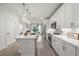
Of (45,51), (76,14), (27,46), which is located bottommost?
(45,51)

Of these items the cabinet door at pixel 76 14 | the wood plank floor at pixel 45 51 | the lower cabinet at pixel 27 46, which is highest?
the cabinet door at pixel 76 14

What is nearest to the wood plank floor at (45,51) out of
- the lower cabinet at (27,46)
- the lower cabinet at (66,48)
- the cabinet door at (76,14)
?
the lower cabinet at (27,46)

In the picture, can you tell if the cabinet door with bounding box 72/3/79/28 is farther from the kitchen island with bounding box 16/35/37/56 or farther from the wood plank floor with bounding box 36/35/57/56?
the wood plank floor with bounding box 36/35/57/56

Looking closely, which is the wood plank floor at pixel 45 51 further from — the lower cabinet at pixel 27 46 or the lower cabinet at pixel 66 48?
the lower cabinet at pixel 66 48

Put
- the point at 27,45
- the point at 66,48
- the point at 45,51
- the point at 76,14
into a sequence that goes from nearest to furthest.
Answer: the point at 66,48, the point at 76,14, the point at 27,45, the point at 45,51

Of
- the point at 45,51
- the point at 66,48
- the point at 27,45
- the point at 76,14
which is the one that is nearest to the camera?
the point at 66,48

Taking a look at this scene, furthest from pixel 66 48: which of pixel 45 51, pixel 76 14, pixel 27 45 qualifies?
pixel 45 51

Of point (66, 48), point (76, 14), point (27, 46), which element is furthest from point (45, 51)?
point (76, 14)

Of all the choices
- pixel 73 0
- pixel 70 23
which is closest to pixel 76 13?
pixel 70 23

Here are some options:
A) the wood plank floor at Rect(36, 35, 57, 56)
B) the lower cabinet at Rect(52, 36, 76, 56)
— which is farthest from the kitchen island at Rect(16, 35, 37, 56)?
the lower cabinet at Rect(52, 36, 76, 56)

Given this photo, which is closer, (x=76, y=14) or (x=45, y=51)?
(x=76, y=14)

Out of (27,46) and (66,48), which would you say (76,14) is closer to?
(66,48)

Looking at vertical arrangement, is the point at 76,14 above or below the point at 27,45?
above

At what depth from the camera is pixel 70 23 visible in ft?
11.7
